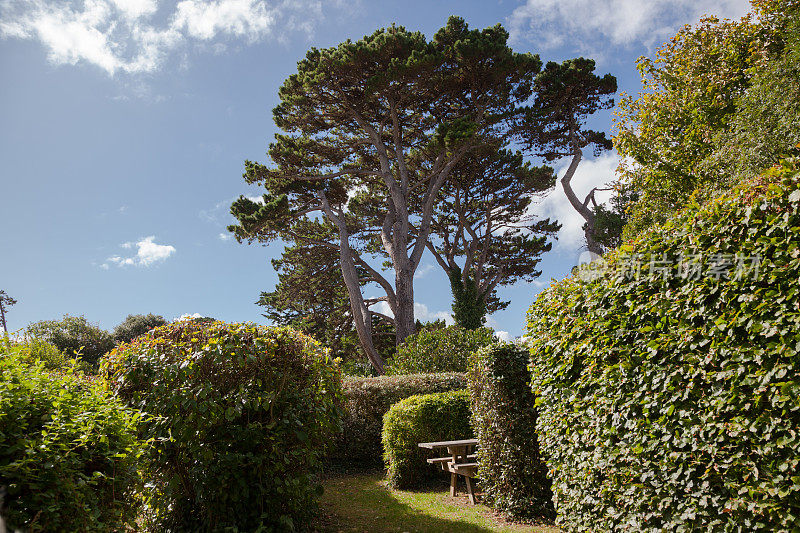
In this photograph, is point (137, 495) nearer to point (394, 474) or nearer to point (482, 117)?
point (394, 474)

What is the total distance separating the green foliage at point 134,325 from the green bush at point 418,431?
98.5 feet

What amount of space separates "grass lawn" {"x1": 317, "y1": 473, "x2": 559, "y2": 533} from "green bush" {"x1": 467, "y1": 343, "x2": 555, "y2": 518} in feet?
0.97

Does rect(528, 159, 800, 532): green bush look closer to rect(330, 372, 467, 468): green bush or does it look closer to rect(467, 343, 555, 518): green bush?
rect(467, 343, 555, 518): green bush

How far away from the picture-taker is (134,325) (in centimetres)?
3556

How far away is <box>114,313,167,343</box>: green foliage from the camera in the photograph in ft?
115

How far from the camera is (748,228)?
132 inches

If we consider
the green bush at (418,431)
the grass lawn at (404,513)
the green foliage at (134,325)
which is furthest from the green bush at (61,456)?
the green foliage at (134,325)

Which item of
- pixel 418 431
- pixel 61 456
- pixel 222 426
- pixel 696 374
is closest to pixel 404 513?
pixel 418 431

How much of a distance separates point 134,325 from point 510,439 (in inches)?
1403

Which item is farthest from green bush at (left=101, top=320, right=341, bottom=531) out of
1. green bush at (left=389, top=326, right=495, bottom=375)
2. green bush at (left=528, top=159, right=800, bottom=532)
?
green bush at (left=389, top=326, right=495, bottom=375)

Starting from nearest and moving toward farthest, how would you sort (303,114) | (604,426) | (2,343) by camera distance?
(2,343) → (604,426) → (303,114)

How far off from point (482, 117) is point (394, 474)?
16.4 meters

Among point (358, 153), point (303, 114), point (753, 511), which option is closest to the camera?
point (753, 511)

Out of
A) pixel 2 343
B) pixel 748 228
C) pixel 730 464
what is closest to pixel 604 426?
pixel 730 464
